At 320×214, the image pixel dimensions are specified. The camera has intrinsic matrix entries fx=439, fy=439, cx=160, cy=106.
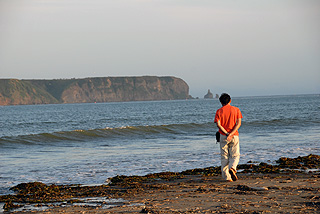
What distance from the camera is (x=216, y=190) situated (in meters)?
7.81

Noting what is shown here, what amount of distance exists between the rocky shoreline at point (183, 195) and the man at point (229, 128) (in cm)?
48

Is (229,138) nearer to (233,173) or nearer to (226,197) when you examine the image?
(233,173)

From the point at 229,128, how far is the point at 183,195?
76.1 inches

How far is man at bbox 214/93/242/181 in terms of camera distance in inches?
343

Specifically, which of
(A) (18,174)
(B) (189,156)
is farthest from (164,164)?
(A) (18,174)

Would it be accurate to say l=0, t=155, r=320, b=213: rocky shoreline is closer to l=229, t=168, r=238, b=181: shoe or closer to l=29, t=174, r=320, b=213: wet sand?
l=29, t=174, r=320, b=213: wet sand

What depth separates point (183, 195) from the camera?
7465mm

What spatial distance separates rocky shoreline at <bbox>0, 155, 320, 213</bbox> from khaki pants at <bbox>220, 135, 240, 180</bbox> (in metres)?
0.30

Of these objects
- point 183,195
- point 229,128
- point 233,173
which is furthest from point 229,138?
point 183,195

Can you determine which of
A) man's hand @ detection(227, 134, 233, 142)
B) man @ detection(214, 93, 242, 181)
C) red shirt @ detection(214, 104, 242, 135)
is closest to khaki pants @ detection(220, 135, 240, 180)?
man @ detection(214, 93, 242, 181)

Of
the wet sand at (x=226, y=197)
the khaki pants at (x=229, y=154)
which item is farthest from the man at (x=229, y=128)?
the wet sand at (x=226, y=197)

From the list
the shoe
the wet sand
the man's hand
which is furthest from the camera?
the shoe

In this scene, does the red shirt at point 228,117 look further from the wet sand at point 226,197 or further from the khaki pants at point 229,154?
the wet sand at point 226,197

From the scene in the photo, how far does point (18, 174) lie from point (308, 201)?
782cm
